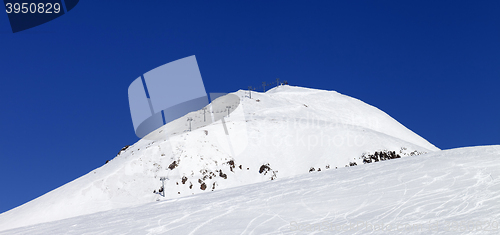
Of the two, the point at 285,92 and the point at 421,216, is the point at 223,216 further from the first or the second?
the point at 285,92

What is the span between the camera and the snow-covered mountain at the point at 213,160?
36125 mm

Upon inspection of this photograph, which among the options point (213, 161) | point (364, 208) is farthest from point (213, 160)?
point (364, 208)

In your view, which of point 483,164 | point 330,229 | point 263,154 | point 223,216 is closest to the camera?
point 330,229

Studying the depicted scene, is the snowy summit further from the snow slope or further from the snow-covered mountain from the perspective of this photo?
the snow slope

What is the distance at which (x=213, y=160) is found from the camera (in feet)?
138

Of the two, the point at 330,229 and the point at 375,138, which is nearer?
the point at 330,229

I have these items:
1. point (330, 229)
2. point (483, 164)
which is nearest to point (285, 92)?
point (483, 164)

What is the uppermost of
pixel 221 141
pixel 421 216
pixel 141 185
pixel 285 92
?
pixel 285 92

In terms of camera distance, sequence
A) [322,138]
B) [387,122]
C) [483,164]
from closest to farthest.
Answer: [483,164] < [322,138] < [387,122]

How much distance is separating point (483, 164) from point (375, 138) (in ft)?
113

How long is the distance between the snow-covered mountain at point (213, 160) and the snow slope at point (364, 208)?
2312 cm

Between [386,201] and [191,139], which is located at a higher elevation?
[191,139]

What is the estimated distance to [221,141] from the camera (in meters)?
47.2

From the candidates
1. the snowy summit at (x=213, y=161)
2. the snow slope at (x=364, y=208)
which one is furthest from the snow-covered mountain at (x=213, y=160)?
the snow slope at (x=364, y=208)
